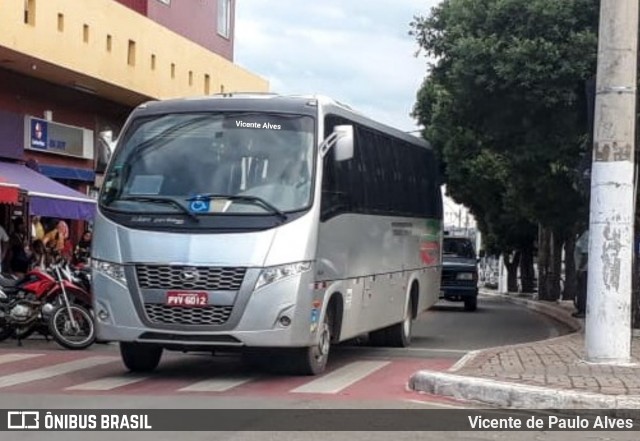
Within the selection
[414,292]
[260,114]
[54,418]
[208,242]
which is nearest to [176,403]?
[54,418]

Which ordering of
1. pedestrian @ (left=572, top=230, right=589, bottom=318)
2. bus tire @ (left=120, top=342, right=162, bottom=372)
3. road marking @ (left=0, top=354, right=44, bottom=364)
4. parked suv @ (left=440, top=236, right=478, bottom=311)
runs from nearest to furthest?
bus tire @ (left=120, top=342, right=162, bottom=372) → road marking @ (left=0, top=354, right=44, bottom=364) → pedestrian @ (left=572, top=230, right=589, bottom=318) → parked suv @ (left=440, top=236, right=478, bottom=311)

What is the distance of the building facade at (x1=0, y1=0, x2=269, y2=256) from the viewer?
19.9 metres

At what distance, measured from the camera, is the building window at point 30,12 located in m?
19.7

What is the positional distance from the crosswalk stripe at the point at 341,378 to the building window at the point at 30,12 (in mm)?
10233

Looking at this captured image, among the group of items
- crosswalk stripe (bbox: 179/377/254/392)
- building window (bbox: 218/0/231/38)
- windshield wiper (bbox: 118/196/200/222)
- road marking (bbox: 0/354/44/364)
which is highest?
building window (bbox: 218/0/231/38)

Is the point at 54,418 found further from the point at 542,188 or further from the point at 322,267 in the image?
the point at 542,188

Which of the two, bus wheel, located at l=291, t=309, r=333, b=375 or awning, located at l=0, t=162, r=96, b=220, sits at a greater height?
awning, located at l=0, t=162, r=96, b=220

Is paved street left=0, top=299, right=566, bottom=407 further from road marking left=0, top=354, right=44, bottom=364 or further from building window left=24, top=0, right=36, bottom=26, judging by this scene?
building window left=24, top=0, right=36, bottom=26

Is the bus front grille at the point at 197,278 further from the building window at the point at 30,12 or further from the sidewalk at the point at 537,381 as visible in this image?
the building window at the point at 30,12

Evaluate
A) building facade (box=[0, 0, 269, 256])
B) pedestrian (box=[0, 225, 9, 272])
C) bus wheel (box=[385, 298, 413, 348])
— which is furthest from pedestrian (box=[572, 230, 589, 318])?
pedestrian (box=[0, 225, 9, 272])

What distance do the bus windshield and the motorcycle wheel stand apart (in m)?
3.46

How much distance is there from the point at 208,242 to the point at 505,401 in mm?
3624

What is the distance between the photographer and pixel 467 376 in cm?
1073

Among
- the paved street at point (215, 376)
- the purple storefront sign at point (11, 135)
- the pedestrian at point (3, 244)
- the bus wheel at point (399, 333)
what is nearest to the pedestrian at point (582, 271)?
the paved street at point (215, 376)
